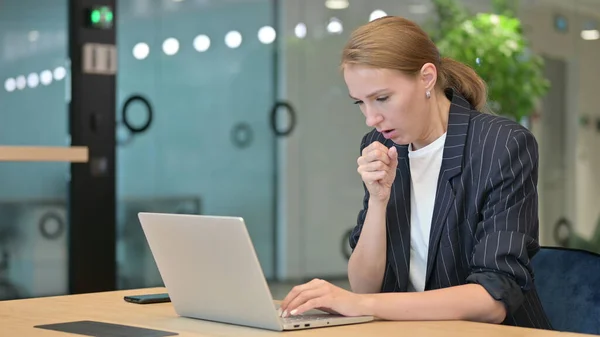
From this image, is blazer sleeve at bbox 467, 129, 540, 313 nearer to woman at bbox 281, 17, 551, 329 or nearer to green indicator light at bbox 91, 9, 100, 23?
woman at bbox 281, 17, 551, 329

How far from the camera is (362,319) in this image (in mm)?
1750

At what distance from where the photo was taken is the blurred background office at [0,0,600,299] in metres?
4.64

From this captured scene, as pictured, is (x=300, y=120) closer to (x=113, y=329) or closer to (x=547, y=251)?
(x=547, y=251)

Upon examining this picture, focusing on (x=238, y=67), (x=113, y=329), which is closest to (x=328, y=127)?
(x=238, y=67)

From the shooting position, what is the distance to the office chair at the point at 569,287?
2.00 m

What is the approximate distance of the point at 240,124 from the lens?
18.2 ft

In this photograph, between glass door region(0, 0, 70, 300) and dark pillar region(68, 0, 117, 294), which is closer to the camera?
glass door region(0, 0, 70, 300)

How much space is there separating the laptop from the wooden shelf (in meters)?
2.26

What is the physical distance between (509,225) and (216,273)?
0.56 metres

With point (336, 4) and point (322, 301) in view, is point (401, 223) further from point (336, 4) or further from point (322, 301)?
point (336, 4)

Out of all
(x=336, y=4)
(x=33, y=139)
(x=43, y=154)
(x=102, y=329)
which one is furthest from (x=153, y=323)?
(x=336, y=4)

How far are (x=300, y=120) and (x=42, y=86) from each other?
1.63 m

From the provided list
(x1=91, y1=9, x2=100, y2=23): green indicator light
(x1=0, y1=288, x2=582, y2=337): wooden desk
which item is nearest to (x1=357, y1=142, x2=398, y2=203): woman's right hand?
(x1=0, y1=288, x2=582, y2=337): wooden desk

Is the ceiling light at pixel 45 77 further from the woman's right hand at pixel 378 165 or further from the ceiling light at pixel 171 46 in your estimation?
the woman's right hand at pixel 378 165
